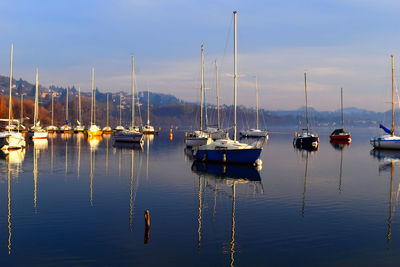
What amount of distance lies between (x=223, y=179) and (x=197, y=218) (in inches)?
510

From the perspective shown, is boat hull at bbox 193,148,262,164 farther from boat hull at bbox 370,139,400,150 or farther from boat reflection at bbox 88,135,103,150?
boat hull at bbox 370,139,400,150

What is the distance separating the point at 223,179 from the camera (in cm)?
3297

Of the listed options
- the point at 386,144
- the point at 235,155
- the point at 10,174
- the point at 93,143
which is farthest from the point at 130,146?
the point at 386,144

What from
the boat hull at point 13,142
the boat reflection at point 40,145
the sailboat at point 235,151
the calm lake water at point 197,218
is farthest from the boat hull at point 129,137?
the calm lake water at point 197,218

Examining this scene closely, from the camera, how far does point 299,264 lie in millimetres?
13953

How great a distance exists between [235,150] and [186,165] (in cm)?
626

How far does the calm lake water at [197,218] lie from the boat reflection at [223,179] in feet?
0.27

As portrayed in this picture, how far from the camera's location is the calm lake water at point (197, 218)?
14.7 metres

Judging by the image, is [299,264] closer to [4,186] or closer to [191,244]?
[191,244]

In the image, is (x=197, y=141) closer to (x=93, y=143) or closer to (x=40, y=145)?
(x=93, y=143)

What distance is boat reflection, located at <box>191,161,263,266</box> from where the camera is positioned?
21.3 m

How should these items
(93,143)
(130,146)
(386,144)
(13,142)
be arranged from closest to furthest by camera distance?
(13,142), (386,144), (130,146), (93,143)

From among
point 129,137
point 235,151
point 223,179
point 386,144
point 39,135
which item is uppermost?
point 39,135

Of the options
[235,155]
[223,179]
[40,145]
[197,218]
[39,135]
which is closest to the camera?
[197,218]
